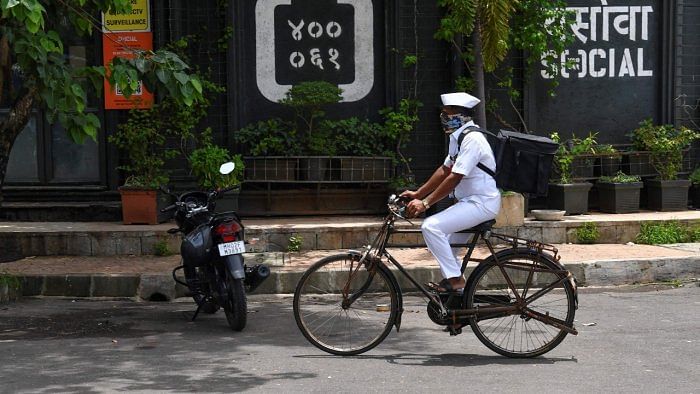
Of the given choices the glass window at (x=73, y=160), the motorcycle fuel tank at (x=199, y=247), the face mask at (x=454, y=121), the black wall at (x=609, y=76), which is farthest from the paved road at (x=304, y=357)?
the black wall at (x=609, y=76)

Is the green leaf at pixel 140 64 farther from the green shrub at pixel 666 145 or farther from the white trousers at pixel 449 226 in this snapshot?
the green shrub at pixel 666 145

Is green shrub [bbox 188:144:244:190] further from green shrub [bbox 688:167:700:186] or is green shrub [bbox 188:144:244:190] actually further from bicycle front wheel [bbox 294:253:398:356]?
green shrub [bbox 688:167:700:186]

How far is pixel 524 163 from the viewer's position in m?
6.50

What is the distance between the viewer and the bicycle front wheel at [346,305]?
6.50m

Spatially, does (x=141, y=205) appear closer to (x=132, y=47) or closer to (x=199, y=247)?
(x=132, y=47)

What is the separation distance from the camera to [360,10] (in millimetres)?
12211

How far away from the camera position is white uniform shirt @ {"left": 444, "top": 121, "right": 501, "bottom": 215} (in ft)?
20.9

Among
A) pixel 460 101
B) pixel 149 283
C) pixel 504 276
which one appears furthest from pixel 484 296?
pixel 149 283

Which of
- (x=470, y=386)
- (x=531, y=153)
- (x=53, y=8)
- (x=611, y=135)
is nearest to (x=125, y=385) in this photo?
(x=470, y=386)

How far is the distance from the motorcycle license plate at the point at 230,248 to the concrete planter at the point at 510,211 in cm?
429

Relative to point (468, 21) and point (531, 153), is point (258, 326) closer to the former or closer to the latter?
point (531, 153)

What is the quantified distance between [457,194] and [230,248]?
1931 millimetres

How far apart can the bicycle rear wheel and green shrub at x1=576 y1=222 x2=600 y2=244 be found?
4.69m

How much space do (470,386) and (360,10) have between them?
7.46m
